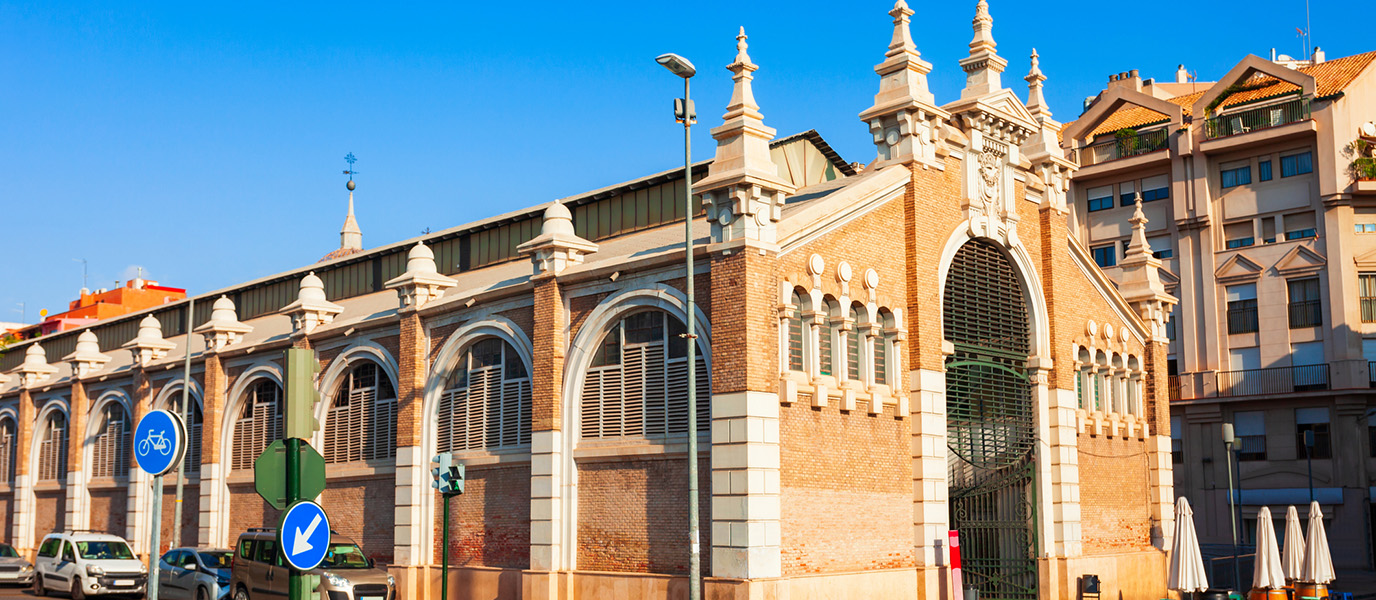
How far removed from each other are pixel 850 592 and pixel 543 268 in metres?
8.73

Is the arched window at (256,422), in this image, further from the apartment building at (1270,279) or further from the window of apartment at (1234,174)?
the window of apartment at (1234,174)

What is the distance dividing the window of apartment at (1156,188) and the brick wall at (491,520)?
34697 mm

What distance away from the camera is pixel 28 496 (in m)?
45.3

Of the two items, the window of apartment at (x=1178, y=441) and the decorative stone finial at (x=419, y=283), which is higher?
the decorative stone finial at (x=419, y=283)

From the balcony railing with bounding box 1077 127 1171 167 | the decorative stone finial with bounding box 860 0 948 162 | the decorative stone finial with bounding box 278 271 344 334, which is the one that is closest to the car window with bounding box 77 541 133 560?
the decorative stone finial with bounding box 278 271 344 334

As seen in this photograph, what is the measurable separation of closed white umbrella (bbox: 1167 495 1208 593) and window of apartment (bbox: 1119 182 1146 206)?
101 ft

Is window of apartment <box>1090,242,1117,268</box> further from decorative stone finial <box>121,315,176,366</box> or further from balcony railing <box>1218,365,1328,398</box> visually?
decorative stone finial <box>121,315,176,366</box>

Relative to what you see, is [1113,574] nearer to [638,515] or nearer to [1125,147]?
[638,515]

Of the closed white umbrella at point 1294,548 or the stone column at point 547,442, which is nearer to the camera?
the stone column at point 547,442

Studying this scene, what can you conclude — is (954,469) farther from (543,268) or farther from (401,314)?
(401,314)

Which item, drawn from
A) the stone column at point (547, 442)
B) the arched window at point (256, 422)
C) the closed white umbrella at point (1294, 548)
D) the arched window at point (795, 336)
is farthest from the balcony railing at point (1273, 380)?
the arched window at point (256, 422)

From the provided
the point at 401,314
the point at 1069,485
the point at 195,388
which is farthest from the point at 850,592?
the point at 195,388

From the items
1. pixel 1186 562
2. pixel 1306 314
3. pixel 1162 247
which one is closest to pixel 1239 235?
pixel 1162 247

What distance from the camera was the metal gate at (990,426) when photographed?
27531 millimetres
